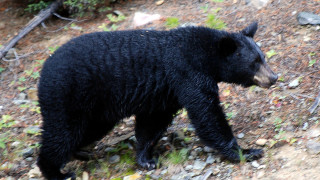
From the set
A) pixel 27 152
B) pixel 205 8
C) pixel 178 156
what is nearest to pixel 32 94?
pixel 27 152

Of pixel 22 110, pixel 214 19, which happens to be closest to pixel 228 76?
pixel 214 19

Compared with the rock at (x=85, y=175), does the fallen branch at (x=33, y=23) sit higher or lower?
higher

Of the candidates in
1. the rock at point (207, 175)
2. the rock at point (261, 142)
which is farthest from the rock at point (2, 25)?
the rock at point (261, 142)

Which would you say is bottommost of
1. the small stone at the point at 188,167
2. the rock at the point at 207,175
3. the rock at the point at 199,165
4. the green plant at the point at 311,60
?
the small stone at the point at 188,167

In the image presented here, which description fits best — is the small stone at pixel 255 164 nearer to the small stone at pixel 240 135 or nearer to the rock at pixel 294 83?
the small stone at pixel 240 135

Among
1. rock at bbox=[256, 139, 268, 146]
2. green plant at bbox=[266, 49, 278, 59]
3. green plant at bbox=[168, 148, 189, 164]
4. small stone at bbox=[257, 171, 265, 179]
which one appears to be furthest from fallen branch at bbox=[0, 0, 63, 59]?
small stone at bbox=[257, 171, 265, 179]

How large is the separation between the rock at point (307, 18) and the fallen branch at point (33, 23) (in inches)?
200

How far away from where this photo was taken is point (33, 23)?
8.16 m

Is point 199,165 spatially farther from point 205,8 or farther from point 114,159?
point 205,8

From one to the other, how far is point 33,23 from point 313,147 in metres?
6.23

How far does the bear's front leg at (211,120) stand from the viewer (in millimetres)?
4660

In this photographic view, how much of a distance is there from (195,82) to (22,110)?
11.6ft

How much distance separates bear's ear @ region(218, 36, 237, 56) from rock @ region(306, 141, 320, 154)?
1.43 m

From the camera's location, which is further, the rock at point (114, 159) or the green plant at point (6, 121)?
the green plant at point (6, 121)
